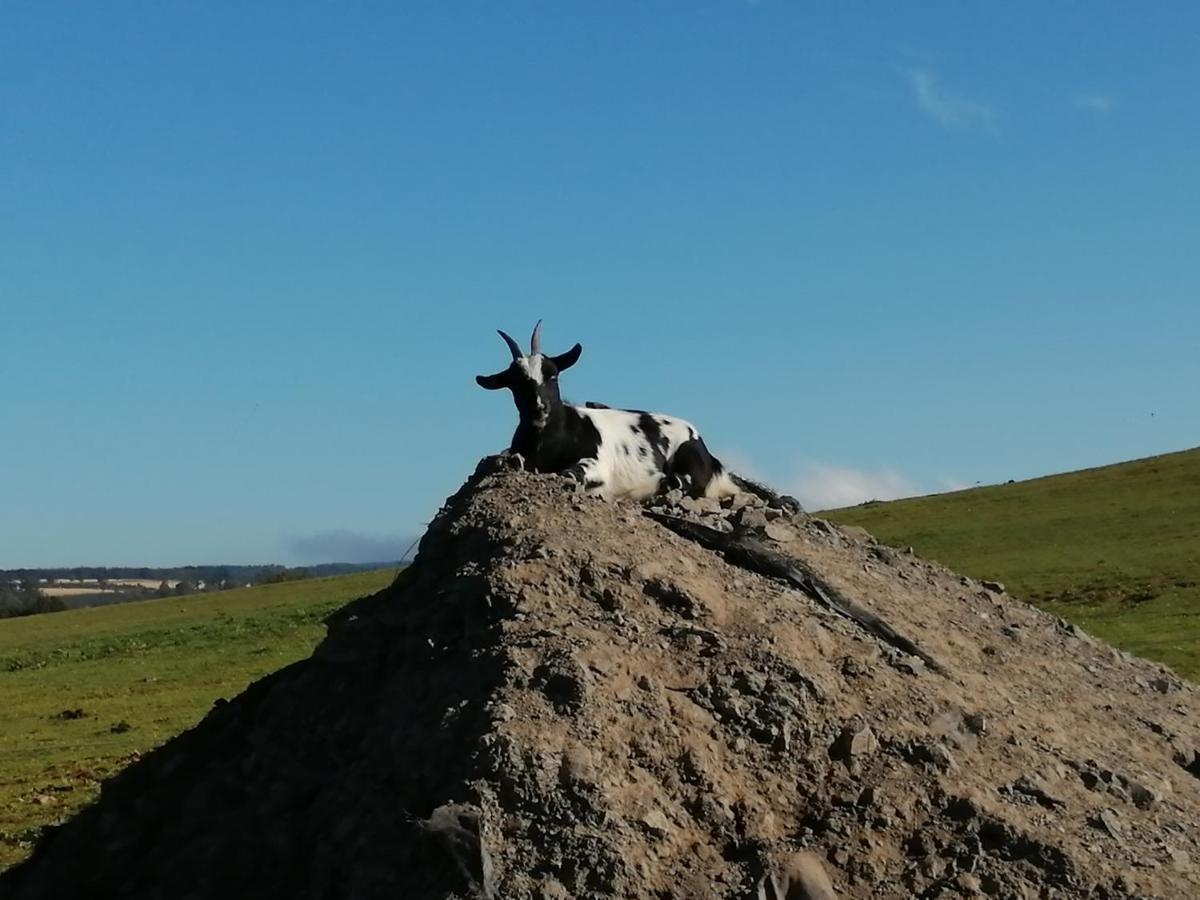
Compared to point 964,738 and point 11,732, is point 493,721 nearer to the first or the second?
point 964,738

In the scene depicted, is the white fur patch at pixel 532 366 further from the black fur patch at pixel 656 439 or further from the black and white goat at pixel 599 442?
the black fur patch at pixel 656 439

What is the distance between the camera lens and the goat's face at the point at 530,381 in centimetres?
1163

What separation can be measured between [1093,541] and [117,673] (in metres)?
23.1

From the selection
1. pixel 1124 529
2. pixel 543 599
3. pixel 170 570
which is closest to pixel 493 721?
pixel 543 599

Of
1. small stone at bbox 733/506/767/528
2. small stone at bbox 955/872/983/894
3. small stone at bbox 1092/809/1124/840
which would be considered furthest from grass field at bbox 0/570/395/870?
small stone at bbox 1092/809/1124/840

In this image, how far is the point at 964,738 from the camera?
7.92m

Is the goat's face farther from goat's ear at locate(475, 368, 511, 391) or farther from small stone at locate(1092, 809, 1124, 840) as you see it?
small stone at locate(1092, 809, 1124, 840)

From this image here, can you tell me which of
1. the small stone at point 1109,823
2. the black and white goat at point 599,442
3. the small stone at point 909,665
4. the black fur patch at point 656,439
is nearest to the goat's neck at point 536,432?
the black and white goat at point 599,442

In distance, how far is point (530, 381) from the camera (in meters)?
11.6

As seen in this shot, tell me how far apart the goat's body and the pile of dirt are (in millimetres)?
2069

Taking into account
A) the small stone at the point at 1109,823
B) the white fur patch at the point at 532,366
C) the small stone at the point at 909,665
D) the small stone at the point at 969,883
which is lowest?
the small stone at the point at 969,883

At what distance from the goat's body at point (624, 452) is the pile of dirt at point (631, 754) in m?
2.07

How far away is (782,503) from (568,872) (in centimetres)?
623

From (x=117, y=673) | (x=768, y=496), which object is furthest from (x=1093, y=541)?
(x=768, y=496)
